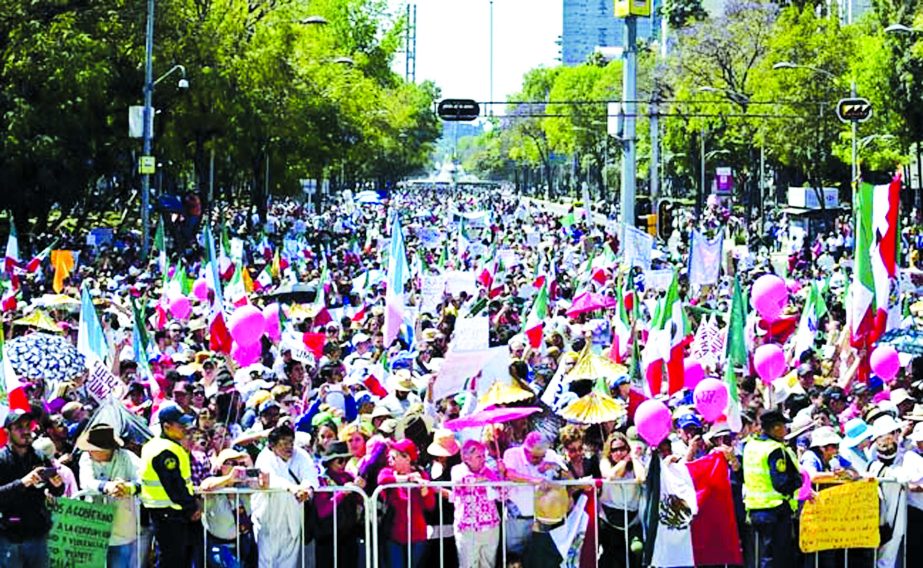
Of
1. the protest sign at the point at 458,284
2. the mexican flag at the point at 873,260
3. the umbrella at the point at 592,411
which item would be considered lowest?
the protest sign at the point at 458,284

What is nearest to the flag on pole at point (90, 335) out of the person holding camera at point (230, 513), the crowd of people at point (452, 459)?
the crowd of people at point (452, 459)

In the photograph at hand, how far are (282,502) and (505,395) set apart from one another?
5.70 feet

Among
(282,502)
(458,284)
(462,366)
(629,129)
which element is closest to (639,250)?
(458,284)

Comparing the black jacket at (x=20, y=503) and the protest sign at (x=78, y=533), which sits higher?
the black jacket at (x=20, y=503)

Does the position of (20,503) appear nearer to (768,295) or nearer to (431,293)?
(768,295)

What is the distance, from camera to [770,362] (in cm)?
1477

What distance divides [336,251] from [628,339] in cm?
2552

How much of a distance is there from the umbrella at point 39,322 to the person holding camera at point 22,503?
7.78 meters

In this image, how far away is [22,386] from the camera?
40.6 ft

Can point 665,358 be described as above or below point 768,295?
below

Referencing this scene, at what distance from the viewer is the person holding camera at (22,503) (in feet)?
30.1

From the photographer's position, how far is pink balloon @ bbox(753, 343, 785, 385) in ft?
48.4

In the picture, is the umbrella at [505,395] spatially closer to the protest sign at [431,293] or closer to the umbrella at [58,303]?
the umbrella at [58,303]

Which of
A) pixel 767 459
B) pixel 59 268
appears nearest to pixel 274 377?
pixel 767 459
